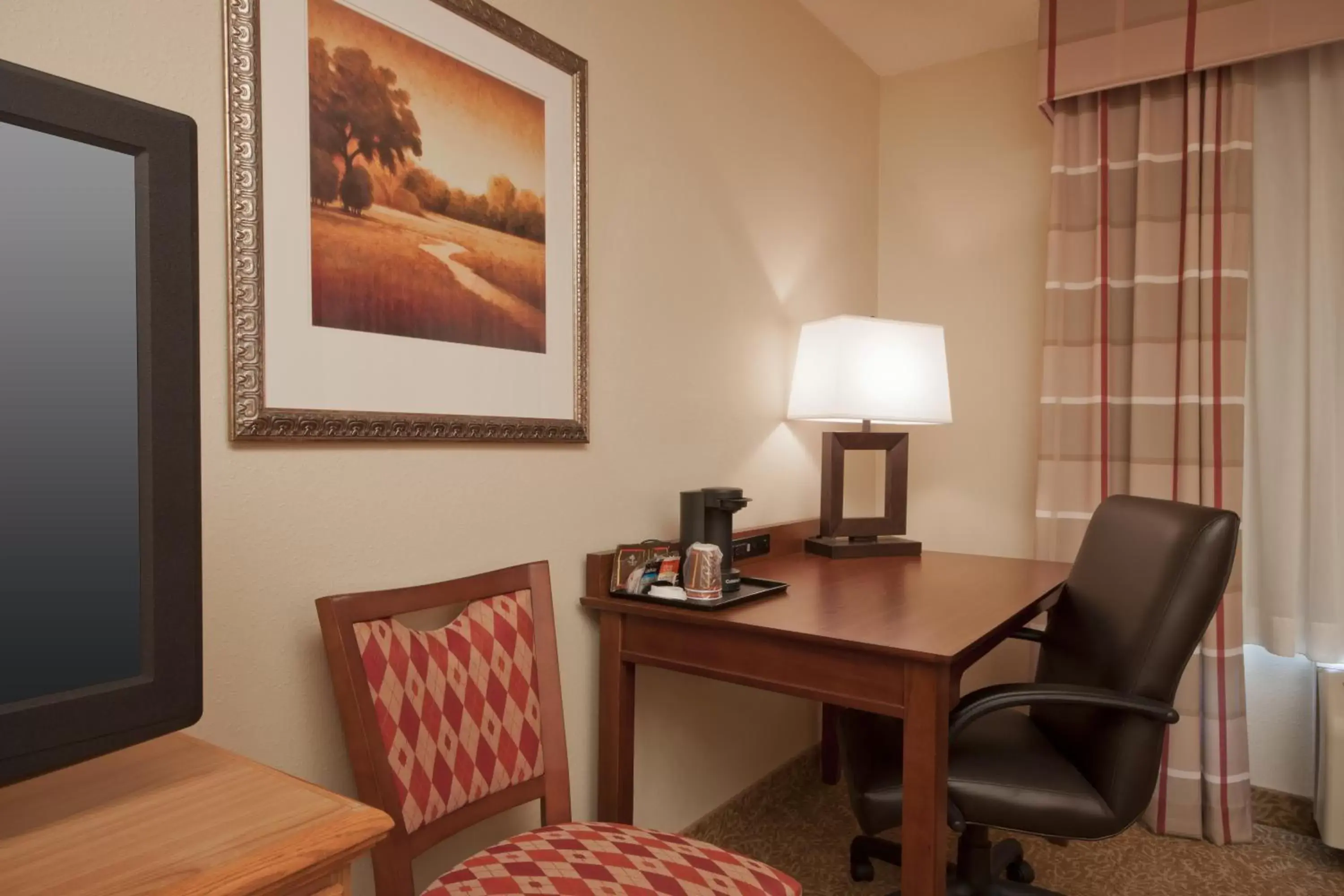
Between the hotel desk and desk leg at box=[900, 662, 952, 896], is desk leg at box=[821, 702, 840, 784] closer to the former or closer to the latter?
the hotel desk

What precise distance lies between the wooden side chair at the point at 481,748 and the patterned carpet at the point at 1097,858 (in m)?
0.89

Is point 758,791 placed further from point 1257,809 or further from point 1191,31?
point 1191,31

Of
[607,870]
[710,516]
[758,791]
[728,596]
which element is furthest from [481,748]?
[758,791]

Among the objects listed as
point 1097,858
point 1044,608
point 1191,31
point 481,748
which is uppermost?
point 1191,31

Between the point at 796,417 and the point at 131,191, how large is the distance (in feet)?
5.98

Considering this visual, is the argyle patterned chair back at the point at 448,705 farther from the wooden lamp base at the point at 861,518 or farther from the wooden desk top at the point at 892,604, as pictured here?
the wooden lamp base at the point at 861,518

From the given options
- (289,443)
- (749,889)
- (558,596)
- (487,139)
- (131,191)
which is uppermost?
(487,139)

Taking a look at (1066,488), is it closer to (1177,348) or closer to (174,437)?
(1177,348)

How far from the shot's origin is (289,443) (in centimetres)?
121

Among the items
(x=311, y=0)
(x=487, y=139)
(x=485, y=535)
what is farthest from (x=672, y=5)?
(x=485, y=535)

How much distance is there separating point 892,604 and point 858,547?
2.02 ft

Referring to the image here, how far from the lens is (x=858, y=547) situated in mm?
2291

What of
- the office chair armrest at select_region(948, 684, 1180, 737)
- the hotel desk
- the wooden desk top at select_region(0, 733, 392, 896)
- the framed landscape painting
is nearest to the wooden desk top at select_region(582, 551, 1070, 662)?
the hotel desk

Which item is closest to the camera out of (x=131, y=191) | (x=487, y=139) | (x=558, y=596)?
(x=131, y=191)
